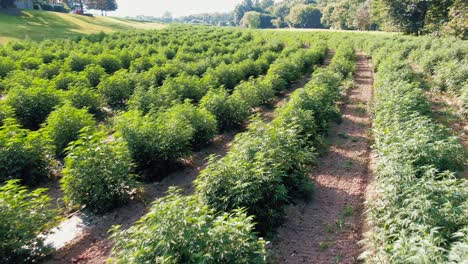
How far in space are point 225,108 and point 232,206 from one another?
636cm

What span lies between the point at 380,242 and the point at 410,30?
50572 mm

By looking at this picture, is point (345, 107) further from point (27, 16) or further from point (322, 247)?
point (27, 16)

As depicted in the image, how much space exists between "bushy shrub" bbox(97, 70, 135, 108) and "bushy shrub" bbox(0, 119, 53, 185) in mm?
5869

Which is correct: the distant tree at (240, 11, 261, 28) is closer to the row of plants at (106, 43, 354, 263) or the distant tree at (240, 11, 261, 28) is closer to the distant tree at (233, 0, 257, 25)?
Result: the distant tree at (233, 0, 257, 25)

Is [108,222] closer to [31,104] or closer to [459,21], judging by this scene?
[31,104]

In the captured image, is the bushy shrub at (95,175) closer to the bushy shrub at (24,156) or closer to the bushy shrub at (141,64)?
the bushy shrub at (24,156)

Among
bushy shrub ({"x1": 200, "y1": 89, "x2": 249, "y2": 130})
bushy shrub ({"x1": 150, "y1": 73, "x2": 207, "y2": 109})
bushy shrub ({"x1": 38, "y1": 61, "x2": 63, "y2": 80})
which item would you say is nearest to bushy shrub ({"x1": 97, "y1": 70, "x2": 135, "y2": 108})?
bushy shrub ({"x1": 150, "y1": 73, "x2": 207, "y2": 109})

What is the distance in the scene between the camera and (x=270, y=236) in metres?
6.39

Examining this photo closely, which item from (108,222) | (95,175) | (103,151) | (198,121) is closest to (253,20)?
(198,121)

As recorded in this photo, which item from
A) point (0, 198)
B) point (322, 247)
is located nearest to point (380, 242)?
point (322, 247)

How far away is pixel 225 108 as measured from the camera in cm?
1202

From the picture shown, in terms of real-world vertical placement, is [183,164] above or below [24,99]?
below

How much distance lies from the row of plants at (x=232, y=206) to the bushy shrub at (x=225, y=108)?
2321 millimetres

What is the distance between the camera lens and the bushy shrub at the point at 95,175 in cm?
693
